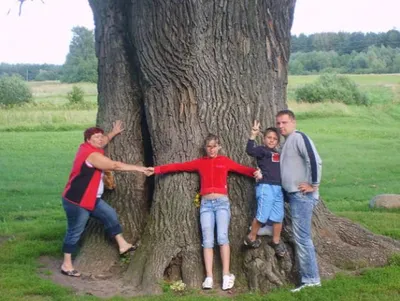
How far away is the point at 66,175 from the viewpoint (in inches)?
730

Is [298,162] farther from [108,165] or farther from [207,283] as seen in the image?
[108,165]

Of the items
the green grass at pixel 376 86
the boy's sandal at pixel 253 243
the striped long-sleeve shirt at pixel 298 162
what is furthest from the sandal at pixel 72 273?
the green grass at pixel 376 86

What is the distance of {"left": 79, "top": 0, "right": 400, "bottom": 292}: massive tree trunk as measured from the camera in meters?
7.47

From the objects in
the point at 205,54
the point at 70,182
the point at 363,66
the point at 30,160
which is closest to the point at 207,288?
the point at 70,182

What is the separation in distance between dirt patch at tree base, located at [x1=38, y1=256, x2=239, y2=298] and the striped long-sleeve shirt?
129 centimetres

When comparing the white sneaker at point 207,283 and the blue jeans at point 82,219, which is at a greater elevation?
the blue jeans at point 82,219

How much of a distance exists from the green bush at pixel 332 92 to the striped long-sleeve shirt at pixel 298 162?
42.7m

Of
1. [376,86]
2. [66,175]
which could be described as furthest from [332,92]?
[66,175]

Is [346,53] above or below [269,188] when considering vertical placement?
below

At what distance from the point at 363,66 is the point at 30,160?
69.2 metres

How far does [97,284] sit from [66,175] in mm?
11051

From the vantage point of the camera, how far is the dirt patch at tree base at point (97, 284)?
734 cm

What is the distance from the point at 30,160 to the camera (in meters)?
21.6

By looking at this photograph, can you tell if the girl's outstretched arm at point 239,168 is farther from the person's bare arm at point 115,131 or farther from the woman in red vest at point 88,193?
the person's bare arm at point 115,131
